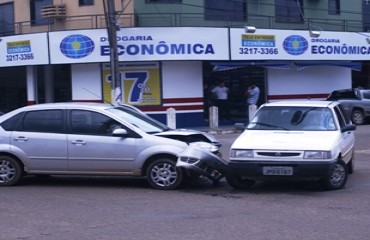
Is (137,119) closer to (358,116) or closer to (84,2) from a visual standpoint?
(84,2)

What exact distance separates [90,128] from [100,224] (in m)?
3.48

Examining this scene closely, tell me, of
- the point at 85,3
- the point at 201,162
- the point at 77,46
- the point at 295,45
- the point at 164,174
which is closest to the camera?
the point at 201,162

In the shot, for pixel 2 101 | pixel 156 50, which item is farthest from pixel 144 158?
pixel 2 101

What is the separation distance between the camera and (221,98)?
2959cm

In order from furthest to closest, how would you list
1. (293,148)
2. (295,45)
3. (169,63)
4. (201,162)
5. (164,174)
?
(295,45) → (169,63) → (164,174) → (201,162) → (293,148)

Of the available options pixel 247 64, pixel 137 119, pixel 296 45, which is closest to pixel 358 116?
pixel 296 45

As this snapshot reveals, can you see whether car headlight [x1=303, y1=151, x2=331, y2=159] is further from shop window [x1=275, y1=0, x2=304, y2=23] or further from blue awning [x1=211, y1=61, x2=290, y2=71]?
shop window [x1=275, y1=0, x2=304, y2=23]

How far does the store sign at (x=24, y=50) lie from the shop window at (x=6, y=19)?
172cm

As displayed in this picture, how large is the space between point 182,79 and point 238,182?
57.0ft

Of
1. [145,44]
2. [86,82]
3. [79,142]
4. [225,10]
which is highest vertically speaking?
[225,10]

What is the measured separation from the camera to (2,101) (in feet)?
110

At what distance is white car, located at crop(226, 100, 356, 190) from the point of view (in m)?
10.9

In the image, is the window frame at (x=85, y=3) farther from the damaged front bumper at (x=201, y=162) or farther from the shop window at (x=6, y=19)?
the damaged front bumper at (x=201, y=162)

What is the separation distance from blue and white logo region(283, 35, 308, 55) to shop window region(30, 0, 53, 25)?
1070 centimetres
